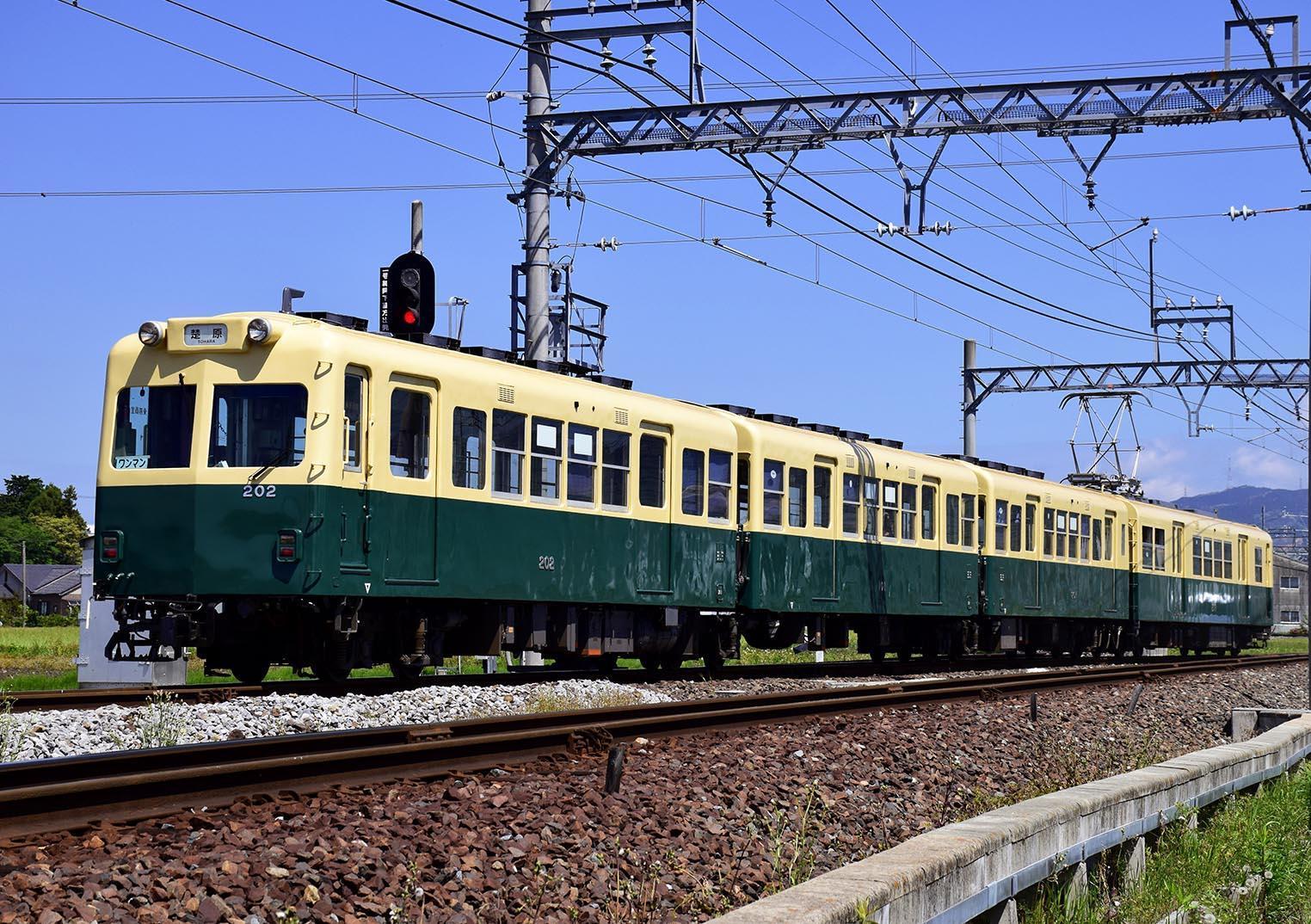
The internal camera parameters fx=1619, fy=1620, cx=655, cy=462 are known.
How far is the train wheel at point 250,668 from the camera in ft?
50.1

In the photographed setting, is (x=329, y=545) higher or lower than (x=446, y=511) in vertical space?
lower

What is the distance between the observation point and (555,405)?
17250 millimetres

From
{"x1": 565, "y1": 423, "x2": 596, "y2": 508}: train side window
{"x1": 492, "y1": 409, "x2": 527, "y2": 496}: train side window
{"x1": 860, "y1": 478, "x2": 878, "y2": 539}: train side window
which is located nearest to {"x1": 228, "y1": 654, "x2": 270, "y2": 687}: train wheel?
{"x1": 492, "y1": 409, "x2": 527, "y2": 496}: train side window

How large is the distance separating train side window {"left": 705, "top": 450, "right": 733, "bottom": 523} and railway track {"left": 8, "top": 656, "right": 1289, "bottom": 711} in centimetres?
213

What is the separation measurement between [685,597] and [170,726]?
9.04m

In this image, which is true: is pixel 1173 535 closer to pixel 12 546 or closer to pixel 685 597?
pixel 685 597

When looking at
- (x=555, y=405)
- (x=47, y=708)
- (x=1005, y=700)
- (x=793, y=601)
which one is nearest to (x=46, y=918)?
(x=47, y=708)

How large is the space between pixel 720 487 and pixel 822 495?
2.86 metres

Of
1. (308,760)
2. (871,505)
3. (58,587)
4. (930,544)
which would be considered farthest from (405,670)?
(58,587)

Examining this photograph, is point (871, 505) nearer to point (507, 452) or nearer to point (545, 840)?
point (507, 452)

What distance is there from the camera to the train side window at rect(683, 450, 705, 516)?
65.5 feet

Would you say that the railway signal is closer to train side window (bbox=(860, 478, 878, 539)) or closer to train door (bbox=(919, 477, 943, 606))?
train side window (bbox=(860, 478, 878, 539))

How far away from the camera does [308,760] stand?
900cm

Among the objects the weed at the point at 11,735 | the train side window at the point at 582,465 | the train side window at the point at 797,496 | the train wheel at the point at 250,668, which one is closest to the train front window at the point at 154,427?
the train wheel at the point at 250,668
